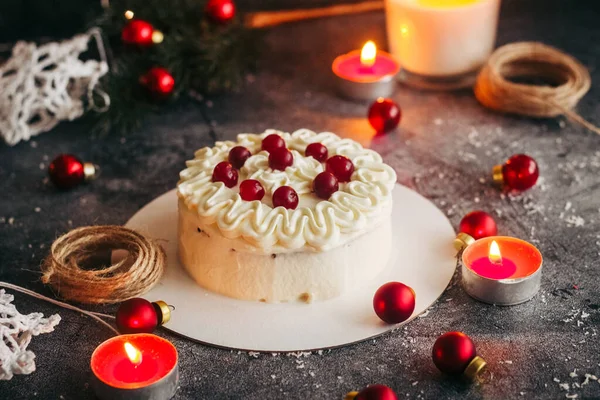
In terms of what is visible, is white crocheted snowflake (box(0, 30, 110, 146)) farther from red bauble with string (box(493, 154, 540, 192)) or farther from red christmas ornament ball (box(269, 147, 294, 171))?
red bauble with string (box(493, 154, 540, 192))

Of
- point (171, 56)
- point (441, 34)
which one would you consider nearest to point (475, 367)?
point (441, 34)

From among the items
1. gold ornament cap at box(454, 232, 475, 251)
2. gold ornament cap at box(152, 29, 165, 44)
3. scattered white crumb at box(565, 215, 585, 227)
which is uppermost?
gold ornament cap at box(152, 29, 165, 44)

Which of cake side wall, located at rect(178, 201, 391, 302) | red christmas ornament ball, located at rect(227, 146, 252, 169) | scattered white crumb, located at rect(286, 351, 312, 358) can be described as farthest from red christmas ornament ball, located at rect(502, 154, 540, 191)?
scattered white crumb, located at rect(286, 351, 312, 358)

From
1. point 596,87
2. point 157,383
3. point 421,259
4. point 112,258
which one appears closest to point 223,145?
point 112,258

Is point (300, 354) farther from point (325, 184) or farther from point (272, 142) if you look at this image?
point (272, 142)

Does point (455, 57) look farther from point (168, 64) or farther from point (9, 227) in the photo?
point (9, 227)

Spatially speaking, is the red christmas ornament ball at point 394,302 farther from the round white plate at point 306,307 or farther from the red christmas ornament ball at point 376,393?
the red christmas ornament ball at point 376,393
